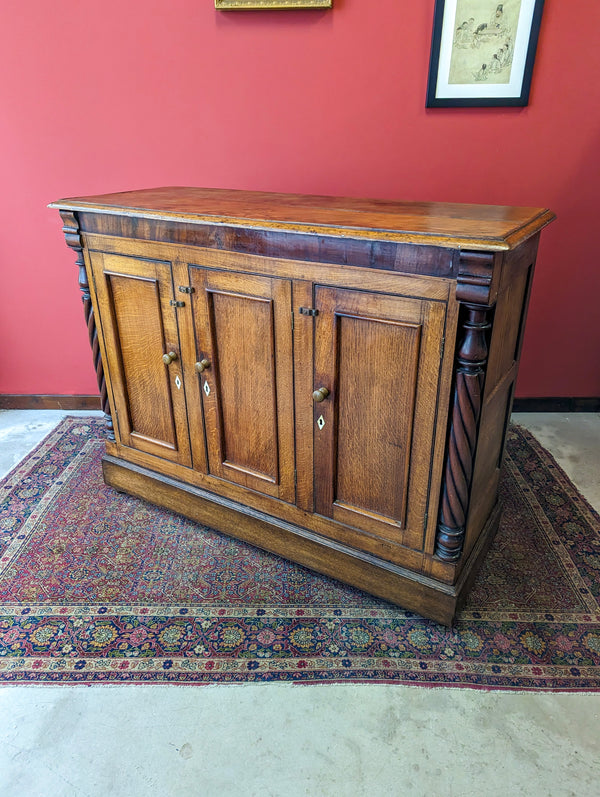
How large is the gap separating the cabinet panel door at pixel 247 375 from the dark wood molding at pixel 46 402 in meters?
1.45

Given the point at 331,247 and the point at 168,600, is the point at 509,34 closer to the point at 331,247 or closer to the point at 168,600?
the point at 331,247

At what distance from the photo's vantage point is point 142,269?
1.94 metres

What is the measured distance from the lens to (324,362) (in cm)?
168

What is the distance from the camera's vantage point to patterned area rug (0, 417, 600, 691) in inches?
64.3

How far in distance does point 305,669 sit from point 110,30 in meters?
2.78

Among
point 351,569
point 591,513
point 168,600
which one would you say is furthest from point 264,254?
point 591,513

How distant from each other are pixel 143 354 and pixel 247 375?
0.50m

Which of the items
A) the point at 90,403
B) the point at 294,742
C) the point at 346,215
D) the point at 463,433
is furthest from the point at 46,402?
the point at 463,433

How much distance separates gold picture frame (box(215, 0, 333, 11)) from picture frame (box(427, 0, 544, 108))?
503 millimetres

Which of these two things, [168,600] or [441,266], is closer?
[441,266]

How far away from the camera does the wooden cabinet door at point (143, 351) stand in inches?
77.6

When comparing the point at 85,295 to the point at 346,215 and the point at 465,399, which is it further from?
the point at 465,399

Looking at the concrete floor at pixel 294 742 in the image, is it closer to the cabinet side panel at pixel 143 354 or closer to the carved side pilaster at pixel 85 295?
the cabinet side panel at pixel 143 354

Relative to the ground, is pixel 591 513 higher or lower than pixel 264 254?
lower
